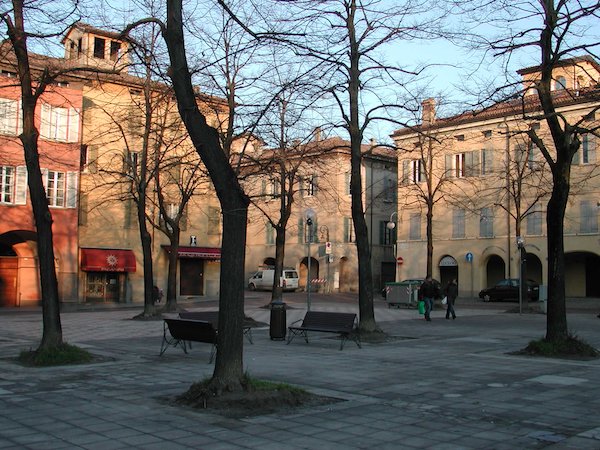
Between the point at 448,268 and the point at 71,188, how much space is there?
99.1ft

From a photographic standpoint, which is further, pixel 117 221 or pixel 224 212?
pixel 117 221

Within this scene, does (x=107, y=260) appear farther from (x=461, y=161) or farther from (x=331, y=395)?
(x=331, y=395)

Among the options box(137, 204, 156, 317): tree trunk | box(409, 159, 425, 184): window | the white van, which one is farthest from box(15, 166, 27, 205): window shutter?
box(409, 159, 425, 184): window

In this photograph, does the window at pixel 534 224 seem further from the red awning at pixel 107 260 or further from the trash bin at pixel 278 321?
the trash bin at pixel 278 321

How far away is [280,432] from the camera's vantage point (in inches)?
278

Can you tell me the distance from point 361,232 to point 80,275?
2493 cm

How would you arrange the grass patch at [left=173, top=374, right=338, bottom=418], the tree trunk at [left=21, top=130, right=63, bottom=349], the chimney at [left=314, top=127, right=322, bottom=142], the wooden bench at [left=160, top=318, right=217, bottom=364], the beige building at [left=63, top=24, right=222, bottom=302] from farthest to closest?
the beige building at [left=63, top=24, right=222, bottom=302], the chimney at [left=314, top=127, right=322, bottom=142], the tree trunk at [left=21, top=130, right=63, bottom=349], the wooden bench at [left=160, top=318, right=217, bottom=364], the grass patch at [left=173, top=374, right=338, bottom=418]

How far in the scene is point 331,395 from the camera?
9.40 m

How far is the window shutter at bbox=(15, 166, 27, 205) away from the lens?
3425 centimetres

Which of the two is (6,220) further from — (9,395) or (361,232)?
(9,395)

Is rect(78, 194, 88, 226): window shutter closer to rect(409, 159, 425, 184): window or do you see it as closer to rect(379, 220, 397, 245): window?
rect(409, 159, 425, 184): window

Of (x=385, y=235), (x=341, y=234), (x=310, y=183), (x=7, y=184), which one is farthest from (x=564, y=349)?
(x=385, y=235)

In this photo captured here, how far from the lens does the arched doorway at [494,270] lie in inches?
2019

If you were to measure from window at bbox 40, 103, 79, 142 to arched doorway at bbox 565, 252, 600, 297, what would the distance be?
111 ft
